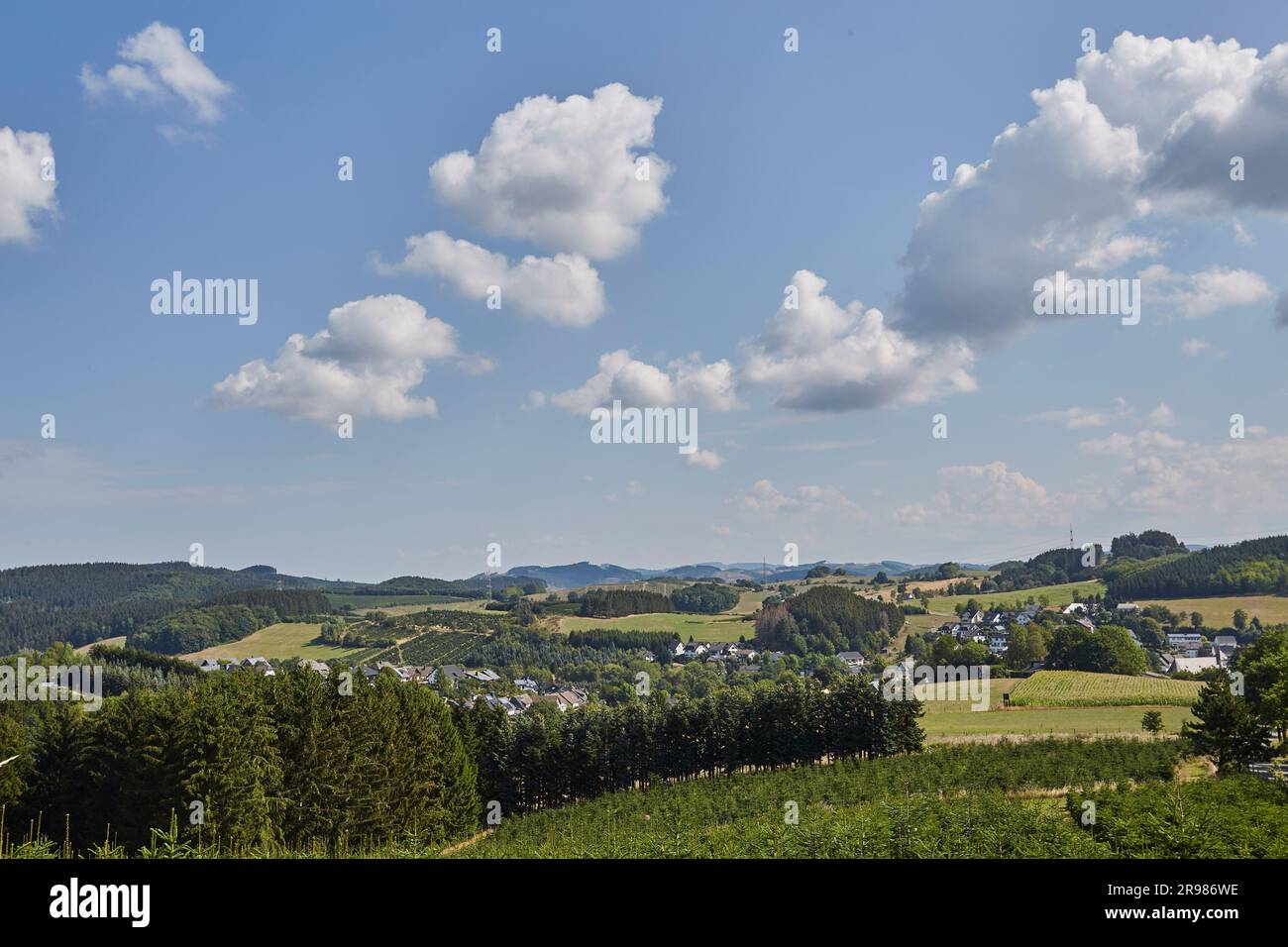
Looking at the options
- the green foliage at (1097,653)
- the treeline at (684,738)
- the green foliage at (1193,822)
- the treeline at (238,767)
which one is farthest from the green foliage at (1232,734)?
the green foliage at (1097,653)

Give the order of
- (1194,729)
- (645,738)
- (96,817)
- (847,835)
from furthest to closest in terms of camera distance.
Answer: (645,738) < (1194,729) < (96,817) < (847,835)

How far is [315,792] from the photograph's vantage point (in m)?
47.5

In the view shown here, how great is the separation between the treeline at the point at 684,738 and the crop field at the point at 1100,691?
36.7 m

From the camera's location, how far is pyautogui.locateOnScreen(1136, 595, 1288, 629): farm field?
171863 mm

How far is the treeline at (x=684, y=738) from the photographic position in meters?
72.3

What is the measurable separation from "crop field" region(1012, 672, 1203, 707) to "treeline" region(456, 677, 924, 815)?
3668cm

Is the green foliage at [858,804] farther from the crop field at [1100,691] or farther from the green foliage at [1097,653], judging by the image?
the green foliage at [1097,653]

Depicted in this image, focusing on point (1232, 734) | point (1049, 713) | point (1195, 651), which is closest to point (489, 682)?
point (1049, 713)

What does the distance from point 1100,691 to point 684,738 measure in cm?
6297

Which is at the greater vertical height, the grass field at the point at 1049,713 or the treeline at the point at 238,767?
the treeline at the point at 238,767
